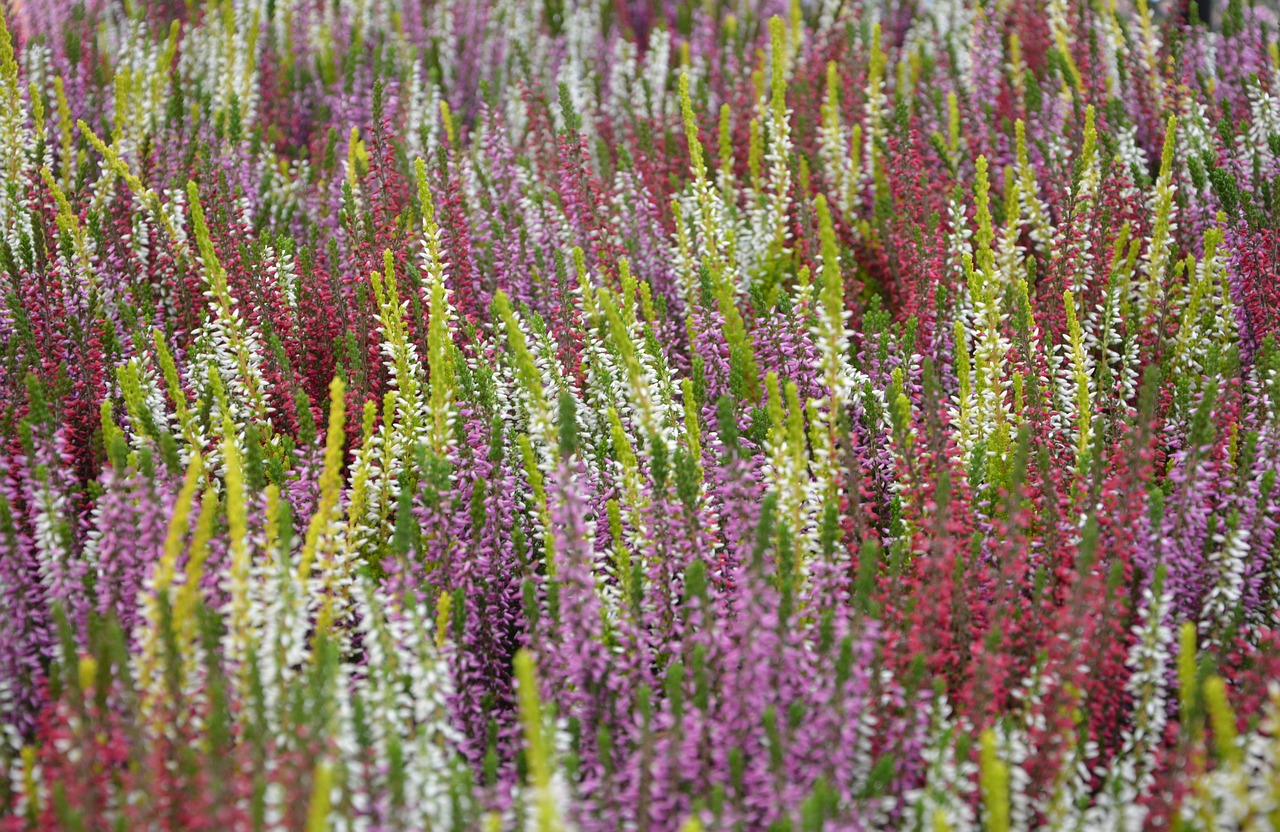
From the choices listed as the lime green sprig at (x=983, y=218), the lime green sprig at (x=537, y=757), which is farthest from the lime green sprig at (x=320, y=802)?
the lime green sprig at (x=983, y=218)

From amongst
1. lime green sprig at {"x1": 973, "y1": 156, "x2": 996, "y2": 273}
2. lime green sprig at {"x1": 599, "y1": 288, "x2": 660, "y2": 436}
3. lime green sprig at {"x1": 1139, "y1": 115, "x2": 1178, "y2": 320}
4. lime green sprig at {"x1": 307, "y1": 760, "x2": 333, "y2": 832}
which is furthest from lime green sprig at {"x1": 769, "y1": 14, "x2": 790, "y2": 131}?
lime green sprig at {"x1": 307, "y1": 760, "x2": 333, "y2": 832}

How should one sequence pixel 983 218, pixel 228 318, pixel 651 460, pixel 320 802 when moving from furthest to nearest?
pixel 983 218 < pixel 228 318 < pixel 651 460 < pixel 320 802

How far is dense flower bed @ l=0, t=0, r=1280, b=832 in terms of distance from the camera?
2.69 m

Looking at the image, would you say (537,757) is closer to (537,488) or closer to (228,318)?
(537,488)

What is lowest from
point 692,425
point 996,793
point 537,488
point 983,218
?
point 996,793

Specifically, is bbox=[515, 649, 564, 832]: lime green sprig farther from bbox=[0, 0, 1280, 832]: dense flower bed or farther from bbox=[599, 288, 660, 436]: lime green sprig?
bbox=[599, 288, 660, 436]: lime green sprig

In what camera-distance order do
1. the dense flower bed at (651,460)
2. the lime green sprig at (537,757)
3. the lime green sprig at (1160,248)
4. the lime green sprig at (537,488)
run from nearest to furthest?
the lime green sprig at (537,757), the dense flower bed at (651,460), the lime green sprig at (537,488), the lime green sprig at (1160,248)

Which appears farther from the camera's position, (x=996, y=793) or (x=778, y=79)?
(x=778, y=79)

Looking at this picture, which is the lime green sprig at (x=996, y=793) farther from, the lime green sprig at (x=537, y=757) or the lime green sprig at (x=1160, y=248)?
the lime green sprig at (x=1160, y=248)

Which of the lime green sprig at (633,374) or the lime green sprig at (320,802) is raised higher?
the lime green sprig at (633,374)

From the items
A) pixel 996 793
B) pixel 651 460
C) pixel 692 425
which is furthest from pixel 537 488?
pixel 996 793

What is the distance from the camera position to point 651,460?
3252 mm

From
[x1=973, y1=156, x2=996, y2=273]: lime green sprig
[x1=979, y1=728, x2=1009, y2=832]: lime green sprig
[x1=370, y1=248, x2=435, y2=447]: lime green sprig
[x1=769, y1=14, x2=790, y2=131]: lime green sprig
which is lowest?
[x1=979, y1=728, x2=1009, y2=832]: lime green sprig

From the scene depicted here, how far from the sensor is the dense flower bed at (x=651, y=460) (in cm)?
269
